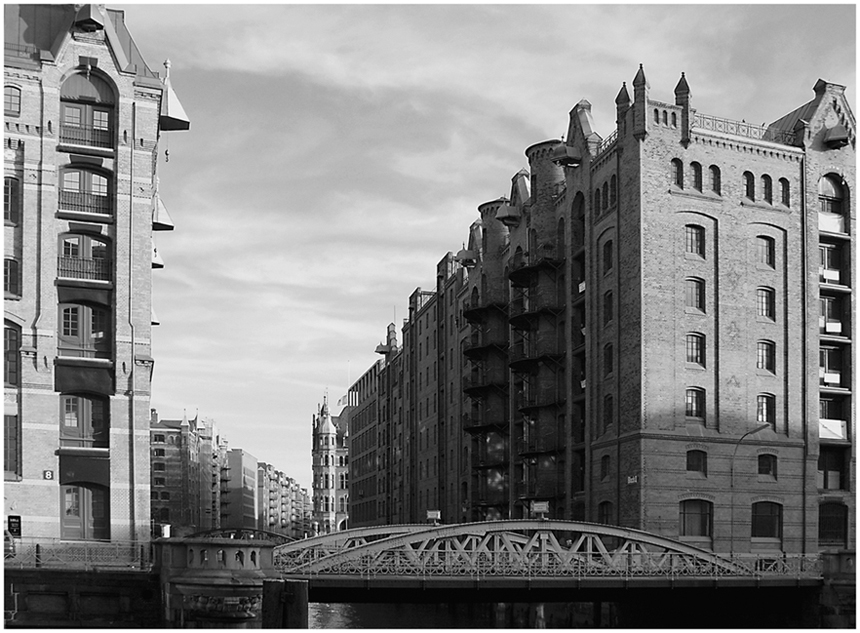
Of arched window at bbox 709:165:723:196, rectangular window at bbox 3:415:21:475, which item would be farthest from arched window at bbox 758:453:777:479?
rectangular window at bbox 3:415:21:475

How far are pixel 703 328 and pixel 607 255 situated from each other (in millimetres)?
6534

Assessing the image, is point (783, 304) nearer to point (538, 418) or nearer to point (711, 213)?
point (711, 213)

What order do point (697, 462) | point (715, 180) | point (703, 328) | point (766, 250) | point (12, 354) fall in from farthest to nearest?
point (766, 250), point (715, 180), point (703, 328), point (697, 462), point (12, 354)

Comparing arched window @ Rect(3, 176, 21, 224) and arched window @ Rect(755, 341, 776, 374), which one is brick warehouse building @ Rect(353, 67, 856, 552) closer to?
arched window @ Rect(755, 341, 776, 374)

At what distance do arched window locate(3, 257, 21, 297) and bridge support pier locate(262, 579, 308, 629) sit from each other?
18.7m

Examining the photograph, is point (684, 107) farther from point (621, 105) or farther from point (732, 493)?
point (732, 493)

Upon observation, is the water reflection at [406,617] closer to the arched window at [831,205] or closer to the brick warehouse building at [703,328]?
the brick warehouse building at [703,328]

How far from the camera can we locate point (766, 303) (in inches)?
2363

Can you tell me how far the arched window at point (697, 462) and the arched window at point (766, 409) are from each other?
387 centimetres

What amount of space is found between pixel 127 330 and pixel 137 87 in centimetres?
1048

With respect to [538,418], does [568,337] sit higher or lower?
higher

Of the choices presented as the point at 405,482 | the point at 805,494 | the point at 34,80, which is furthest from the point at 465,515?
the point at 34,80

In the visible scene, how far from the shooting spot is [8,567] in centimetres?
4069

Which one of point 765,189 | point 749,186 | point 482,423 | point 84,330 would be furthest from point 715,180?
point 84,330
